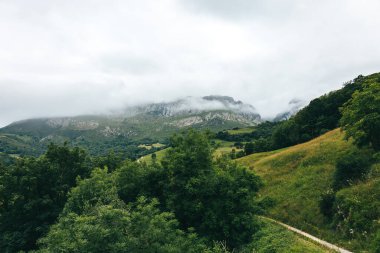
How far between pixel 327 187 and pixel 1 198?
150 feet

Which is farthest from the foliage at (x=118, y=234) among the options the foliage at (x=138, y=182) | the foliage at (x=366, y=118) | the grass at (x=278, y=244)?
the foliage at (x=366, y=118)

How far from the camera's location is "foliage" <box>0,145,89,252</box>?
4125 centimetres

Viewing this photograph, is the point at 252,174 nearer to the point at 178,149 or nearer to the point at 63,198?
the point at 178,149

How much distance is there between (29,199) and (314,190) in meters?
40.2

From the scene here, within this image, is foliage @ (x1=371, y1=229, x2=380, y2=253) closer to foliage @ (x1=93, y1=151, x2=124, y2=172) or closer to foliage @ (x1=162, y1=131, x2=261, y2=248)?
foliage @ (x1=162, y1=131, x2=261, y2=248)

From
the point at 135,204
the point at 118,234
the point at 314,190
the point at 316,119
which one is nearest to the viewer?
the point at 118,234

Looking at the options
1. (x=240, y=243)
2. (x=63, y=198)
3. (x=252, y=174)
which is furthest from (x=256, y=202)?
(x=63, y=198)

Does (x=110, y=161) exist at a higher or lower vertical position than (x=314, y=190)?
higher

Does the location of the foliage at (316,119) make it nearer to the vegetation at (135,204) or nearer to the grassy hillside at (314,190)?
the grassy hillside at (314,190)

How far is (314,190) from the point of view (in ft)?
148

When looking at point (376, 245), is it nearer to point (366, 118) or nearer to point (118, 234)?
point (366, 118)

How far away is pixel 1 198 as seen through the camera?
44.2m

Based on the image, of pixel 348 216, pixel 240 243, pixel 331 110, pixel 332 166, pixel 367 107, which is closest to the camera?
pixel 240 243

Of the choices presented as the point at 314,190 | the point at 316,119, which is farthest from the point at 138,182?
the point at 316,119
